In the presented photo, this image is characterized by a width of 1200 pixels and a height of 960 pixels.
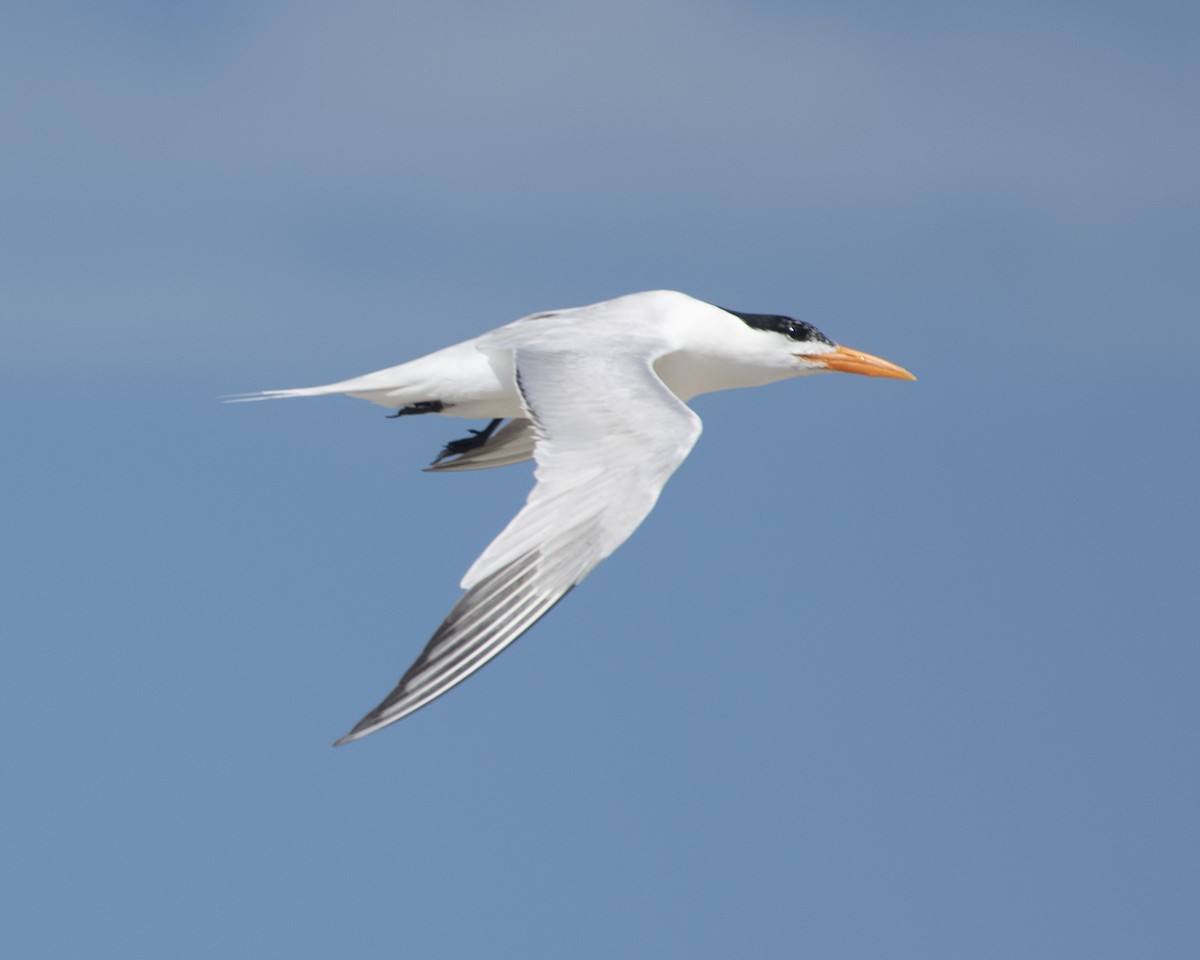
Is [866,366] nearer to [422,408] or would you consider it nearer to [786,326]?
[786,326]

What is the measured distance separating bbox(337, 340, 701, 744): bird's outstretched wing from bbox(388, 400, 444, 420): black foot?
3.10 ft

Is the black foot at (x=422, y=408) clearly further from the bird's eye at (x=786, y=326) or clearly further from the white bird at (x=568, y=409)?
the bird's eye at (x=786, y=326)

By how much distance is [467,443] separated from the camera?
37.2 feet

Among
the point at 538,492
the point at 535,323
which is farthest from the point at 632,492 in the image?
the point at 535,323

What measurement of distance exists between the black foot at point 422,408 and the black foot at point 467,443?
2.57 feet

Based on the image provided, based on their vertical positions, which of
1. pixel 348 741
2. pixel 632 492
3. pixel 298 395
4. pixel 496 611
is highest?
pixel 298 395

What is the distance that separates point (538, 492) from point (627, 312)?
8.71ft

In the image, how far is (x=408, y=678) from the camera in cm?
752

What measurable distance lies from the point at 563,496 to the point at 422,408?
8.17 feet

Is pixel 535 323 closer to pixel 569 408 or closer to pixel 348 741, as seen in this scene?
pixel 569 408

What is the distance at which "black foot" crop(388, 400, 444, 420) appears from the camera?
10.4 meters

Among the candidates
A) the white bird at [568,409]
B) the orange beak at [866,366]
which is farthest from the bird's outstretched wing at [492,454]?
the orange beak at [866,366]

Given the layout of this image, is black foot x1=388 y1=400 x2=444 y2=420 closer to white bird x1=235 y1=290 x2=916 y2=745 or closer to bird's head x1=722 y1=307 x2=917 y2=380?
white bird x1=235 y1=290 x2=916 y2=745

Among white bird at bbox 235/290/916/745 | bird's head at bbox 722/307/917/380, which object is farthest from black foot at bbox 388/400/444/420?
bird's head at bbox 722/307/917/380
